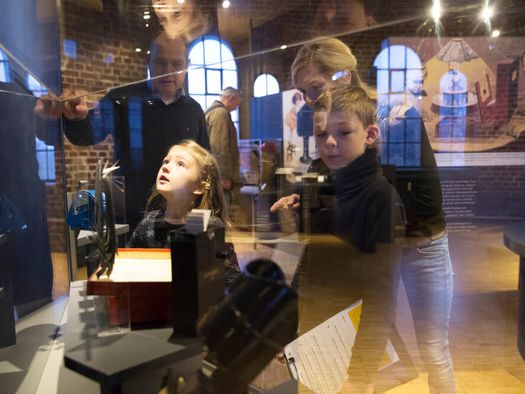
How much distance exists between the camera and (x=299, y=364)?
1.79 meters

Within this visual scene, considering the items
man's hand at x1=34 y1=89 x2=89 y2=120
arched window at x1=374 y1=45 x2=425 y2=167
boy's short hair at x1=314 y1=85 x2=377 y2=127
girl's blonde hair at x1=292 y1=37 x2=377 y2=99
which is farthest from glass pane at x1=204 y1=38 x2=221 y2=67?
arched window at x1=374 y1=45 x2=425 y2=167

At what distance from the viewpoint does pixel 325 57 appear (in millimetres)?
1987

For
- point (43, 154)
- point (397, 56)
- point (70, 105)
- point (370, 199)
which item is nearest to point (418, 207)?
point (370, 199)

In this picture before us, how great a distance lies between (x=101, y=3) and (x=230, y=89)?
719 mm

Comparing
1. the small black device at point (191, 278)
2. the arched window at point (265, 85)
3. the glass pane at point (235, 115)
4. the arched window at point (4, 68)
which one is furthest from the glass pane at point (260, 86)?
the small black device at point (191, 278)

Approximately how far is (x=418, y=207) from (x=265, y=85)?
96cm

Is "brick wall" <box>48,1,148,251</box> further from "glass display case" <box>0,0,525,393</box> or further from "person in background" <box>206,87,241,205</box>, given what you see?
"person in background" <box>206,87,241,205</box>

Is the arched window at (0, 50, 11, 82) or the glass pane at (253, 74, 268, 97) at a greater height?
the glass pane at (253, 74, 268, 97)

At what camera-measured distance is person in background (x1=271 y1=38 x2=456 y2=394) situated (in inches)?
78.2

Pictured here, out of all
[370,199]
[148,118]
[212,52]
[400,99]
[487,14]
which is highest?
[487,14]

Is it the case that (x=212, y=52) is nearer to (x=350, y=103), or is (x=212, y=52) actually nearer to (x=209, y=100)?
(x=209, y=100)

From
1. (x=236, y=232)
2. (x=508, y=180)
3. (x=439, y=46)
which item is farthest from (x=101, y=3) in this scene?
(x=508, y=180)

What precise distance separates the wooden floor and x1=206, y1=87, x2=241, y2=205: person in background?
0.88 ft

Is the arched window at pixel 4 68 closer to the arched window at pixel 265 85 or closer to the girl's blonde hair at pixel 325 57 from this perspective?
the arched window at pixel 265 85
